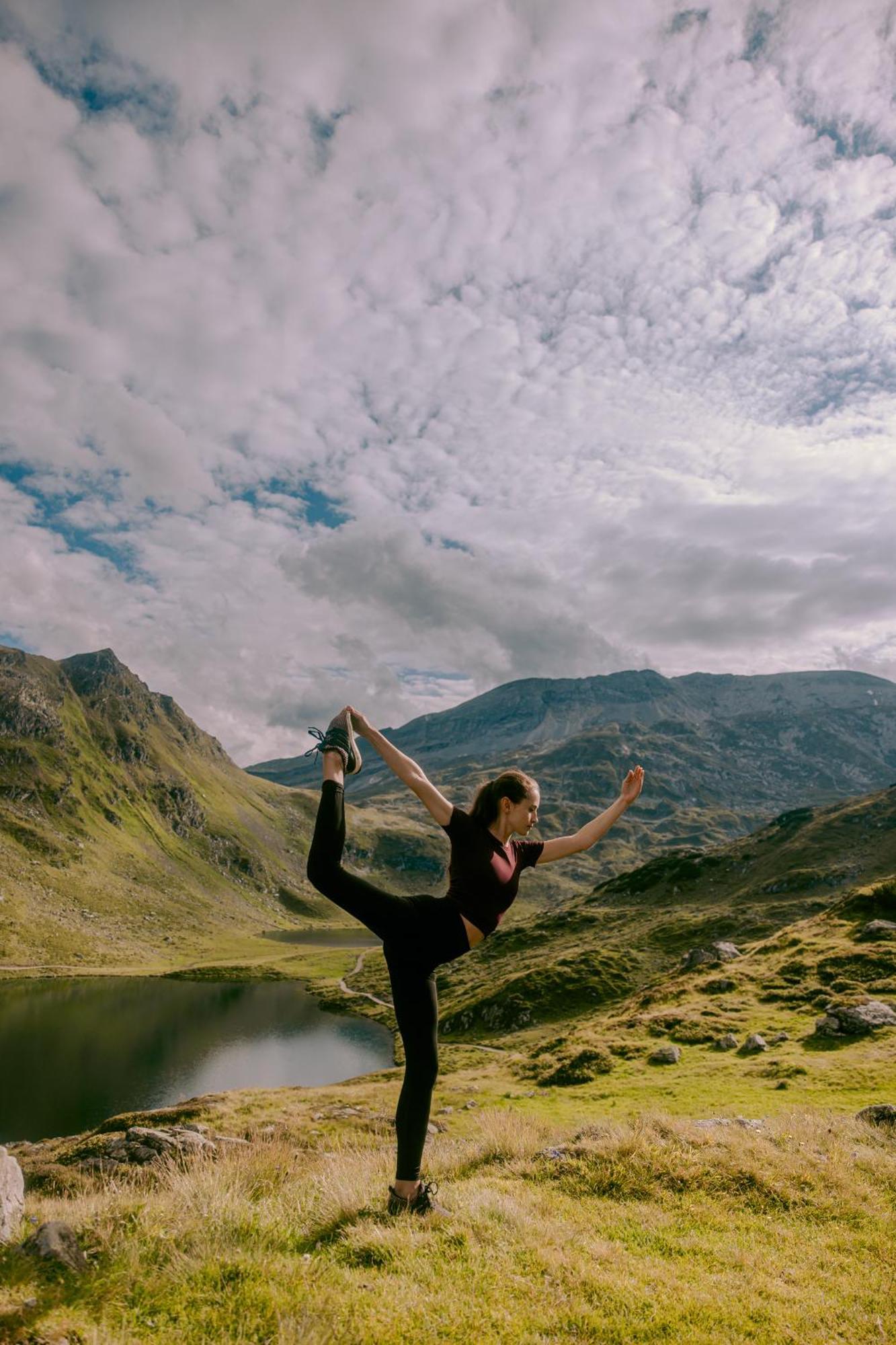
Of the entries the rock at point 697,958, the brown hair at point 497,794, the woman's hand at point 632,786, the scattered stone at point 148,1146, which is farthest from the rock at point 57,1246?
the rock at point 697,958

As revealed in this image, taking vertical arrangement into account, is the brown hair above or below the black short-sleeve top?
above

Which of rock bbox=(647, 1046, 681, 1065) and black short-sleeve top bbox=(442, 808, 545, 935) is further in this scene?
rock bbox=(647, 1046, 681, 1065)

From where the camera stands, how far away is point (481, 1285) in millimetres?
5227

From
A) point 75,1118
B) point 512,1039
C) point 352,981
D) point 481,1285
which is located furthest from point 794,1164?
point 352,981

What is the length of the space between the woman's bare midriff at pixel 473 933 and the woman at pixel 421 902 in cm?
1

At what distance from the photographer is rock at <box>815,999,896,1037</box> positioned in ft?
Answer: 87.6

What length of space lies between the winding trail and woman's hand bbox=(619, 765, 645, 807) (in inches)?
Result: 1370

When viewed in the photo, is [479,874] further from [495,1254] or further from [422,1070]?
[495,1254]

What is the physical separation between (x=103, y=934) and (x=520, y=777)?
170558mm

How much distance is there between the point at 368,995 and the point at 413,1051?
106m

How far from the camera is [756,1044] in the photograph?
27.8 m

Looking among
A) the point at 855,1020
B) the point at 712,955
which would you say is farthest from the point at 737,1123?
the point at 712,955

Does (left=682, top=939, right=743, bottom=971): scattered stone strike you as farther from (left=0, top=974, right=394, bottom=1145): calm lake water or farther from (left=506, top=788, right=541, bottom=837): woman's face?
(left=506, top=788, right=541, bottom=837): woman's face

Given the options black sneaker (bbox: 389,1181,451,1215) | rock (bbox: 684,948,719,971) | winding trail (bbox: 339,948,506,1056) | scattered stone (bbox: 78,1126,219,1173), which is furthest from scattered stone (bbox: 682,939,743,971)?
black sneaker (bbox: 389,1181,451,1215)
